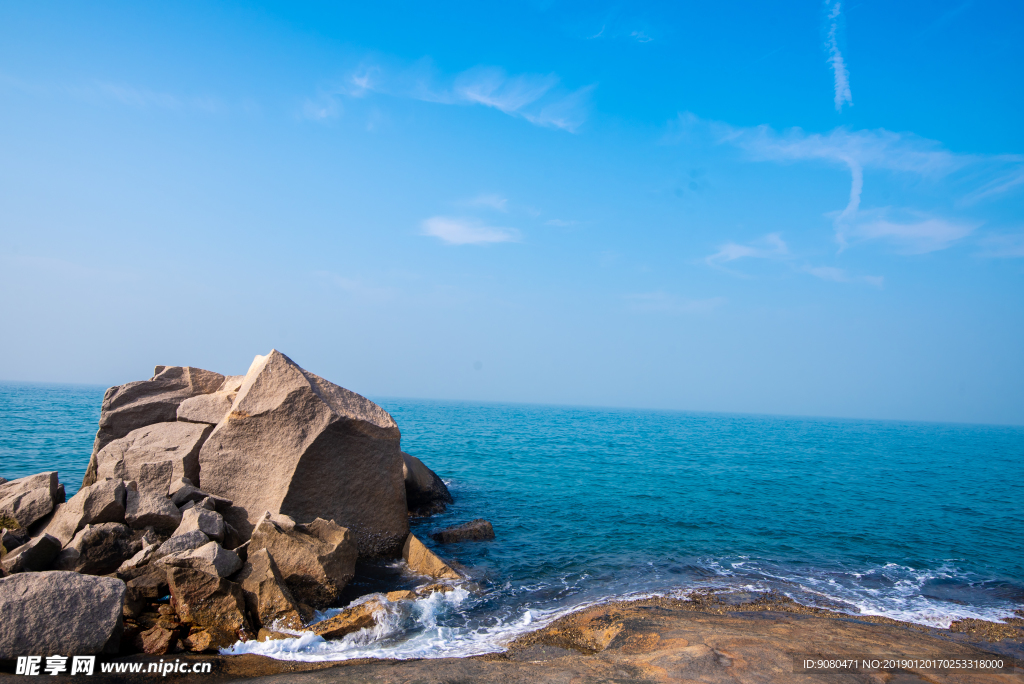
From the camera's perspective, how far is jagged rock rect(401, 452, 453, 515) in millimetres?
17688

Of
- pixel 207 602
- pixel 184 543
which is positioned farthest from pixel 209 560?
pixel 184 543

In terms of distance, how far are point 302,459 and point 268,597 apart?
3.67m

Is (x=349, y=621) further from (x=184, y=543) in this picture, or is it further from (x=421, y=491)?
(x=421, y=491)

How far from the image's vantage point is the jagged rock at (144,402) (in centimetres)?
1391

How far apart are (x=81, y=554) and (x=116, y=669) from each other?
3210mm

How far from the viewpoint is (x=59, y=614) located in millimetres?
6492

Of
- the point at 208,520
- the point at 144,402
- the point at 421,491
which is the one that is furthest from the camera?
the point at 421,491

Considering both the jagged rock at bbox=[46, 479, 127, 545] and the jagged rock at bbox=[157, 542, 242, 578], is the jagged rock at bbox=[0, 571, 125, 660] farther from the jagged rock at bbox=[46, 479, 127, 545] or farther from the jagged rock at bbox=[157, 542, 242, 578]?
the jagged rock at bbox=[46, 479, 127, 545]

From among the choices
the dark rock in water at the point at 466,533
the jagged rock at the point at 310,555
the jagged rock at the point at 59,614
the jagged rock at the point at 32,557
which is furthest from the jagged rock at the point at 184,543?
the dark rock in water at the point at 466,533

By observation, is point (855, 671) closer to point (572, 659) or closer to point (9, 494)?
point (572, 659)

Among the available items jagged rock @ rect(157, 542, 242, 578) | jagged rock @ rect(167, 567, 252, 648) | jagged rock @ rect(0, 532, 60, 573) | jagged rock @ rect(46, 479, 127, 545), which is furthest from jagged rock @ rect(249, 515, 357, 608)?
jagged rock @ rect(0, 532, 60, 573)

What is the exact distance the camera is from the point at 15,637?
6.24 metres

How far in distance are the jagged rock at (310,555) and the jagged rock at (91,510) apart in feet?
8.09

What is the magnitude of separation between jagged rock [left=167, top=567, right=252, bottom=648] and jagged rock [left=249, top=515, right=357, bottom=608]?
3.61 ft
